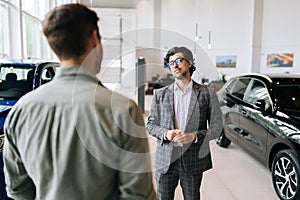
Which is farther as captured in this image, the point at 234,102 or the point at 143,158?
the point at 234,102

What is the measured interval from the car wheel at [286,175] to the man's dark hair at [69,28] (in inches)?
100.0

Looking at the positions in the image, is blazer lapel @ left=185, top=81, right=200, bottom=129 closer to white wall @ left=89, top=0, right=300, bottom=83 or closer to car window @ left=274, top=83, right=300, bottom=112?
car window @ left=274, top=83, right=300, bottom=112

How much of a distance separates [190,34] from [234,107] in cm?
1131

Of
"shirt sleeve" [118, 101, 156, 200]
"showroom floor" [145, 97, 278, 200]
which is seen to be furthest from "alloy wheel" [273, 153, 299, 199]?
"shirt sleeve" [118, 101, 156, 200]

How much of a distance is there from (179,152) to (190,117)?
240 millimetres

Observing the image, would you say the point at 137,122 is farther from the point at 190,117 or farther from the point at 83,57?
the point at 190,117

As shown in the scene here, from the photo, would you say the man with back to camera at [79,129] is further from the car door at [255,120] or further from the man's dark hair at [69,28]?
the car door at [255,120]

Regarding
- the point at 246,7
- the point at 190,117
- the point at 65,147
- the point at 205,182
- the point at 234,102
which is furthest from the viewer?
the point at 246,7

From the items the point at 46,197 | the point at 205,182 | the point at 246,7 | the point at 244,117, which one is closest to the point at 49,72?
the point at 205,182

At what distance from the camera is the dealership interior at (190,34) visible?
5.91m

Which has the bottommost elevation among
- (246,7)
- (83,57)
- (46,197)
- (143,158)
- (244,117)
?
(244,117)

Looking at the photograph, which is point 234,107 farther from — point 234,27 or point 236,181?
point 234,27

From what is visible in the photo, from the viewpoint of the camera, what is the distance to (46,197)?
2.73 feet

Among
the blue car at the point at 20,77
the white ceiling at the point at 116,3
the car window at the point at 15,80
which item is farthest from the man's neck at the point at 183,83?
the white ceiling at the point at 116,3
